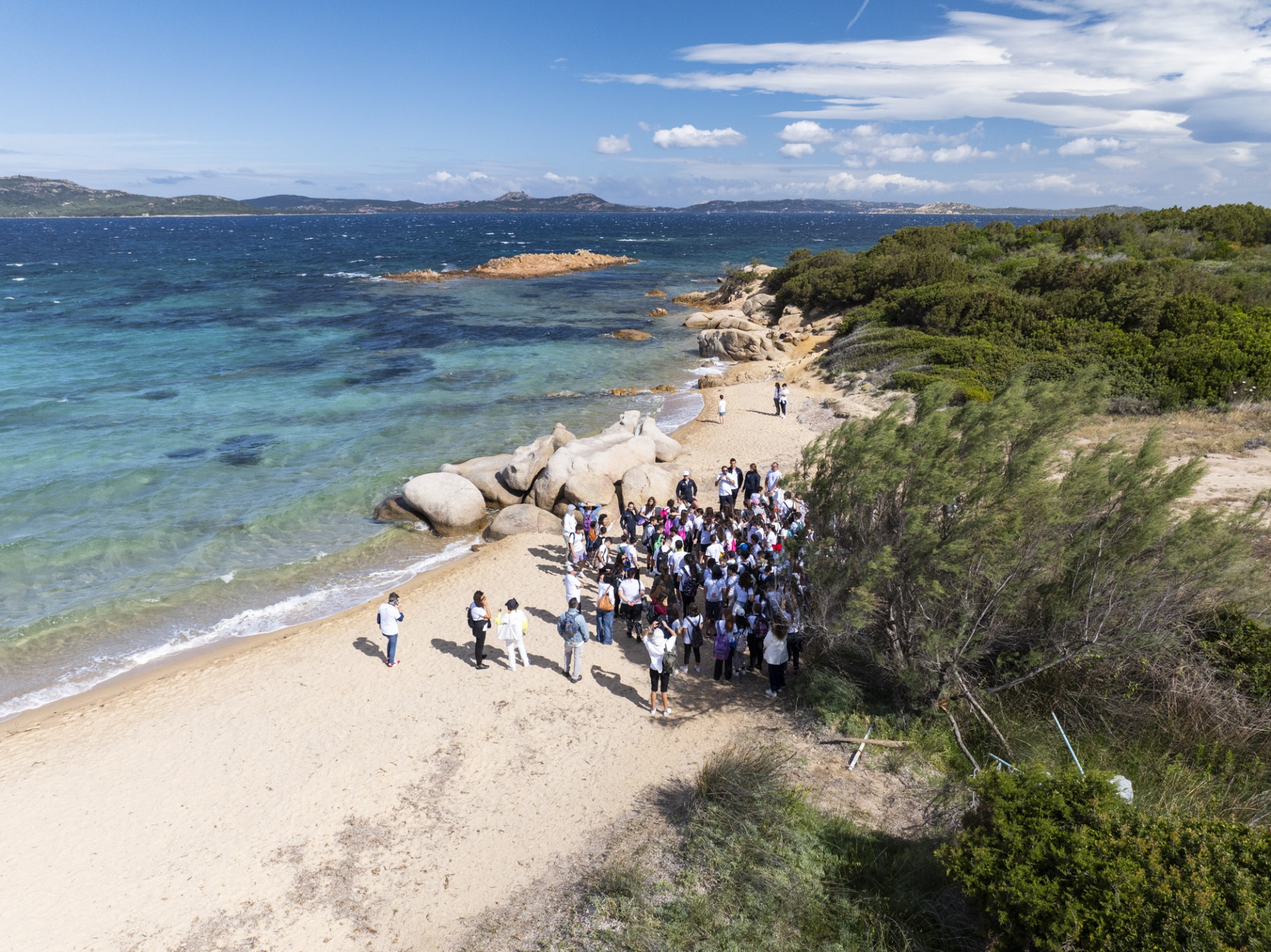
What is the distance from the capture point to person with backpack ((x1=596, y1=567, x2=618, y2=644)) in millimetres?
11883

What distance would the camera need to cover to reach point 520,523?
58.2 feet

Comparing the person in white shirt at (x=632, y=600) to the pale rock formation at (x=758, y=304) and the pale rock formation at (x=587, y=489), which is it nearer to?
the pale rock formation at (x=587, y=489)

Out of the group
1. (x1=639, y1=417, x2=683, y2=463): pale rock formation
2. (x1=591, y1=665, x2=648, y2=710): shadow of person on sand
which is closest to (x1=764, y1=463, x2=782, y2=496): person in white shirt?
(x1=639, y1=417, x2=683, y2=463): pale rock formation

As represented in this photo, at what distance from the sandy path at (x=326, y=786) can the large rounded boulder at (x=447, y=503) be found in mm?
4875

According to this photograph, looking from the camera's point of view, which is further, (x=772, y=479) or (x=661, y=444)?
(x=661, y=444)

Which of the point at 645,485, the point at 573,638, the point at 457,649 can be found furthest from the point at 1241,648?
the point at 645,485

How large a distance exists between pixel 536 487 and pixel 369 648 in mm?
7190

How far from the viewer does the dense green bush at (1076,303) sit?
2153 cm

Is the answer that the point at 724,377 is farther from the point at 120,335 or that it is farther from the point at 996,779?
the point at 120,335

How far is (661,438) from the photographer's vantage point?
2166cm

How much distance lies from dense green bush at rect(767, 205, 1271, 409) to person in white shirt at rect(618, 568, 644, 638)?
746cm

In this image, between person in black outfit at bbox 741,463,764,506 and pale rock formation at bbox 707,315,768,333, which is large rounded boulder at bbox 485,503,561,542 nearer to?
person in black outfit at bbox 741,463,764,506

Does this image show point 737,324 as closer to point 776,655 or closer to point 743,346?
point 743,346

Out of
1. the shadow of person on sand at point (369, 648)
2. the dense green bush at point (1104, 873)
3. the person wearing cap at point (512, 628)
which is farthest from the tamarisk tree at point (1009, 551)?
the shadow of person on sand at point (369, 648)
